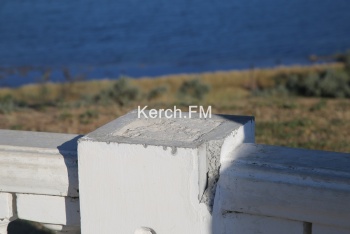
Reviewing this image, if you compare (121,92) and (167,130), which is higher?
(167,130)

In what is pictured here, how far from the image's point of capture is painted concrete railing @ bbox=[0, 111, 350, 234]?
1907 mm

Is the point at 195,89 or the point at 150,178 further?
the point at 195,89

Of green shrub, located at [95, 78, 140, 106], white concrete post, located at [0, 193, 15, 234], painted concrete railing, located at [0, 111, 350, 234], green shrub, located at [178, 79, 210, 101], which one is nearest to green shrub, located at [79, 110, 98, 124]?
green shrub, located at [95, 78, 140, 106]

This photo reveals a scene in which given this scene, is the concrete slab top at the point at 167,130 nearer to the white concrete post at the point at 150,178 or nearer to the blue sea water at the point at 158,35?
the white concrete post at the point at 150,178

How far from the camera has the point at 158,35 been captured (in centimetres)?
4434

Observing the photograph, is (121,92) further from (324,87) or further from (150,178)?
(150,178)

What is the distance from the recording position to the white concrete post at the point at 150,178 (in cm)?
198

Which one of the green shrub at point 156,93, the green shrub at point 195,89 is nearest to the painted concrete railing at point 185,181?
the green shrub at point 156,93

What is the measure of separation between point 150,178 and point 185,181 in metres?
0.10

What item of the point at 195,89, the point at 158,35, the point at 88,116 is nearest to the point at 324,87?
the point at 195,89

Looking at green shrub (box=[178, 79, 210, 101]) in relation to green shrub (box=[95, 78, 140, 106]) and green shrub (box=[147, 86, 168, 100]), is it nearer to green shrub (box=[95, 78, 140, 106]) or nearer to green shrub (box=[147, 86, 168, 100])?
green shrub (box=[147, 86, 168, 100])

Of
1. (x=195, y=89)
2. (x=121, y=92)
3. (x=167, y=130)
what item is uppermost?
(x=167, y=130)

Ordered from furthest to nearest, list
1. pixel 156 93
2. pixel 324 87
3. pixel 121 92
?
pixel 156 93, pixel 324 87, pixel 121 92

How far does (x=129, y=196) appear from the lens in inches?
80.7
